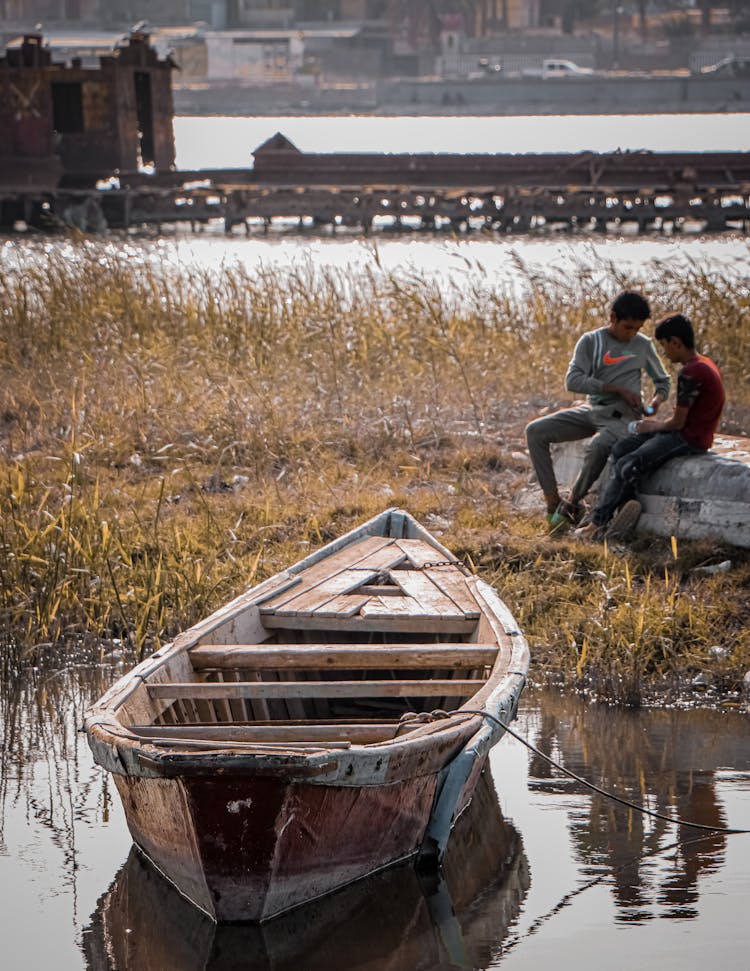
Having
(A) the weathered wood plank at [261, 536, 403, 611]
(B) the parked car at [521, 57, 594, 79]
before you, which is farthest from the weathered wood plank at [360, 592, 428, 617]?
(B) the parked car at [521, 57, 594, 79]

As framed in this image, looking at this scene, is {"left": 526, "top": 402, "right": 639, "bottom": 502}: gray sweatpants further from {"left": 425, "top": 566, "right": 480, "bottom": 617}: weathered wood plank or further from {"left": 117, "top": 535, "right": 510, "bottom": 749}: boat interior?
{"left": 425, "top": 566, "right": 480, "bottom": 617}: weathered wood plank

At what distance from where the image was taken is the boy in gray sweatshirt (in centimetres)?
816

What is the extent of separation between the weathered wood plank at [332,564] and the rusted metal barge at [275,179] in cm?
2629

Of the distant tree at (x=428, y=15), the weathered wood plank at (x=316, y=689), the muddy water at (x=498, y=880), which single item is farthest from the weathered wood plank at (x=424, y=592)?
the distant tree at (x=428, y=15)

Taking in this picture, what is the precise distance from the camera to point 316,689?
553cm

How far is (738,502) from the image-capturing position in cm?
797

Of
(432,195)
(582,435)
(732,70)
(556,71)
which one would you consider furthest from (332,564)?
(556,71)

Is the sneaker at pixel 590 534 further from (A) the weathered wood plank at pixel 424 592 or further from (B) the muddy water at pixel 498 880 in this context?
(B) the muddy water at pixel 498 880

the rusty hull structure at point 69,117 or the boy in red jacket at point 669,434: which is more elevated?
the rusty hull structure at point 69,117

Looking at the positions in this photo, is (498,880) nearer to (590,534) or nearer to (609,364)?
(590,534)

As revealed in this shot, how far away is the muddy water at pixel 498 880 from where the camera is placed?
4.71 m

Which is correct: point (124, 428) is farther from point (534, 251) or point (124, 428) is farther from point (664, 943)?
point (534, 251)

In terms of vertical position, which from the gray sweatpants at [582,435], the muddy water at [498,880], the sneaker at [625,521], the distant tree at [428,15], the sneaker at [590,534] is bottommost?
the muddy water at [498,880]

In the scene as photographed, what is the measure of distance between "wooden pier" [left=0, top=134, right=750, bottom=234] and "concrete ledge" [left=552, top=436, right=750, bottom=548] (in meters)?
26.2
